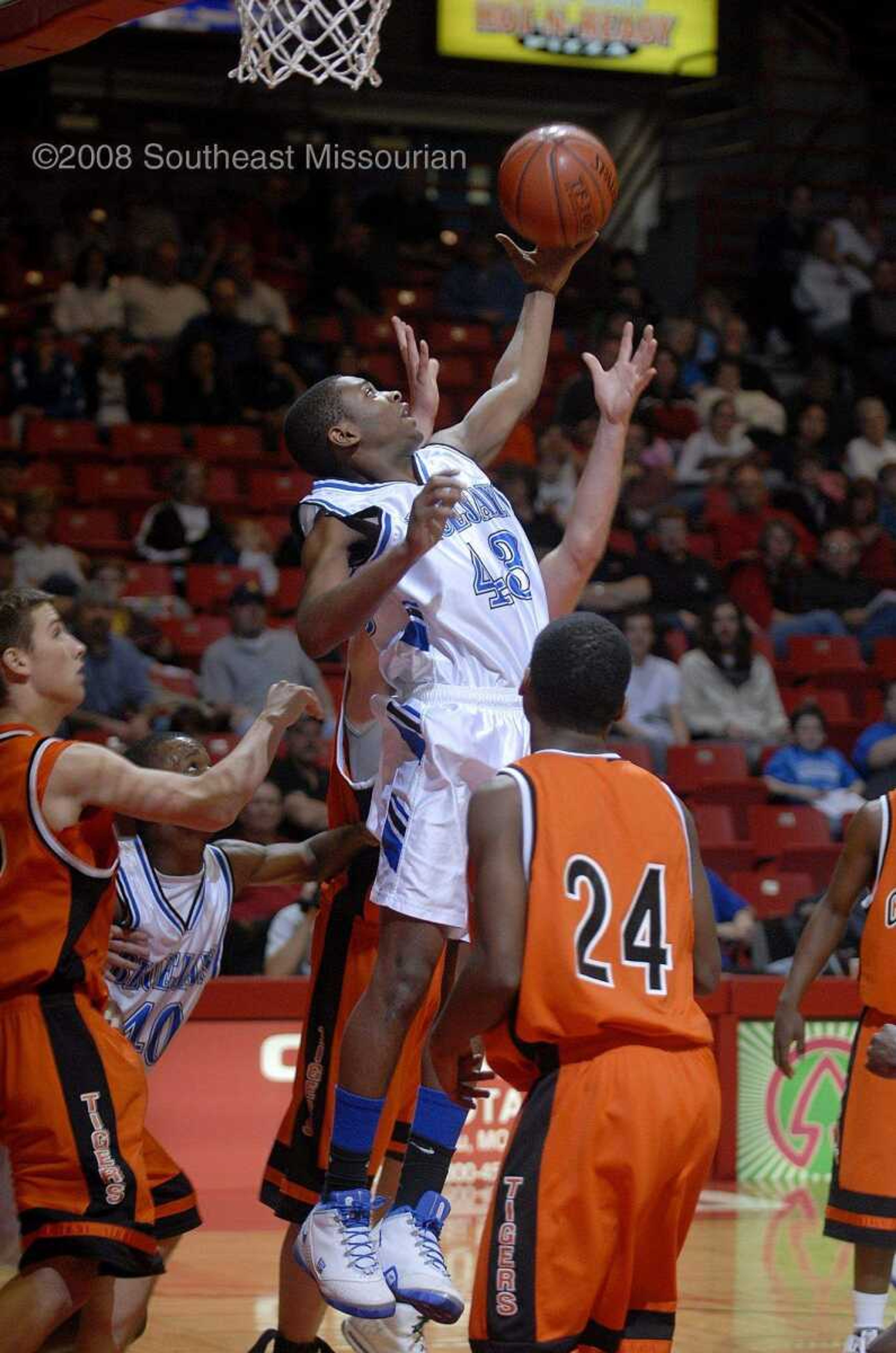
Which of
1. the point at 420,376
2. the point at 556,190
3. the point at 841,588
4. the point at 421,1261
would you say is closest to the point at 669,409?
the point at 841,588

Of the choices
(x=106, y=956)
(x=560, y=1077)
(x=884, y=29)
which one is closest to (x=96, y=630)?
(x=106, y=956)

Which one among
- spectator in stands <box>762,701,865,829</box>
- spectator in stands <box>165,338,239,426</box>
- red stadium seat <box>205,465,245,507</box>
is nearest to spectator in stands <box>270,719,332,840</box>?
spectator in stands <box>762,701,865,829</box>

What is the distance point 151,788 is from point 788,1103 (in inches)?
212

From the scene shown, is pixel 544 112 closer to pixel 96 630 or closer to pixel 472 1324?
pixel 96 630

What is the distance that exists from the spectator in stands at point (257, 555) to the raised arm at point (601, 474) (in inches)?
262

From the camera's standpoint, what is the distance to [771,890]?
401 inches

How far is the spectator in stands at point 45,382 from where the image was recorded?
41.4 ft

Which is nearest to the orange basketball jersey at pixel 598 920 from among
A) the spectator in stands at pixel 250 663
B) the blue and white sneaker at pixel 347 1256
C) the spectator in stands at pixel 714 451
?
the blue and white sneaker at pixel 347 1256

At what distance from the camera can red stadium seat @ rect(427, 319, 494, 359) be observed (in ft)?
45.3

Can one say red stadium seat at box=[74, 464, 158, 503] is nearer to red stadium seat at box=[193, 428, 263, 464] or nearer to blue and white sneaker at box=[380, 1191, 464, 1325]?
red stadium seat at box=[193, 428, 263, 464]

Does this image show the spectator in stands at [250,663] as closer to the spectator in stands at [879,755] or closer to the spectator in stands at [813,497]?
the spectator in stands at [879,755]

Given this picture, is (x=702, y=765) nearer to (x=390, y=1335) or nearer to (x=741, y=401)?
(x=741, y=401)

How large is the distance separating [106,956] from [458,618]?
114 centimetres

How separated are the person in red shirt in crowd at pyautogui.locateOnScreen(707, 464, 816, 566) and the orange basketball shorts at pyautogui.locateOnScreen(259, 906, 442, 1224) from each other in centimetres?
833
